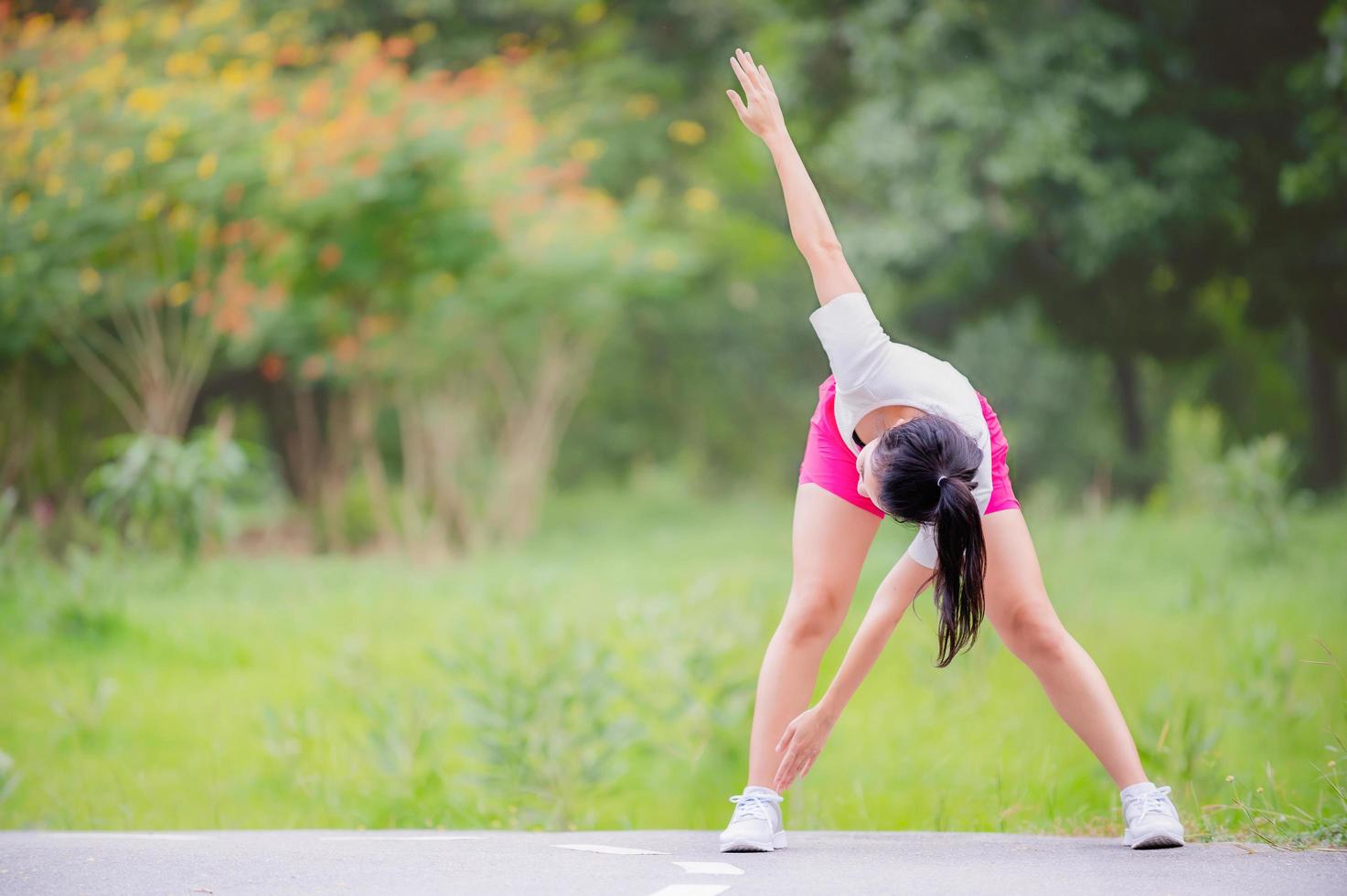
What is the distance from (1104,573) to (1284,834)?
5.02 metres

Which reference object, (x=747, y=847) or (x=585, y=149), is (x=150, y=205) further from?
(x=747, y=847)

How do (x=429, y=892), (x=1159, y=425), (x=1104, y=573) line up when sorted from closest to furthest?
(x=429, y=892) → (x=1104, y=573) → (x=1159, y=425)

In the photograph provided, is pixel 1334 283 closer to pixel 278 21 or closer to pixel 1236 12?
pixel 1236 12

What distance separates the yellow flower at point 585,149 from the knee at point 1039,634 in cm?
719

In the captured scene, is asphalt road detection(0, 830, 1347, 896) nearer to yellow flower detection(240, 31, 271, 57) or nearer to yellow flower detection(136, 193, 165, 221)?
yellow flower detection(136, 193, 165, 221)

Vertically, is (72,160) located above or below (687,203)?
below

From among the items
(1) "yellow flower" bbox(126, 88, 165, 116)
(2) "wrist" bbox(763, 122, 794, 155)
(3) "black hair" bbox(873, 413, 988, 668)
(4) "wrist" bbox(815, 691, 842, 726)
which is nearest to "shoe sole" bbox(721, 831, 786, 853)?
(4) "wrist" bbox(815, 691, 842, 726)

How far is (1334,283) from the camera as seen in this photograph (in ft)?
30.6

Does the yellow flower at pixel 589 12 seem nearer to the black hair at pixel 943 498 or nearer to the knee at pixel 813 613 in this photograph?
the knee at pixel 813 613

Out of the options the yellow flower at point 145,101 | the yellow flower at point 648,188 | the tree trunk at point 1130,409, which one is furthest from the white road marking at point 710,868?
the tree trunk at point 1130,409

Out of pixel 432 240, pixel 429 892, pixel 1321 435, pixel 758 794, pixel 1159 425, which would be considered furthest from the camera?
pixel 1159 425

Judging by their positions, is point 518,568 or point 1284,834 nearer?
point 1284,834

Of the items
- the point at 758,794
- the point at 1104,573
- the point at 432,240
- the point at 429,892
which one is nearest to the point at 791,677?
the point at 758,794

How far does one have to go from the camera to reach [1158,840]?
2568 mm
